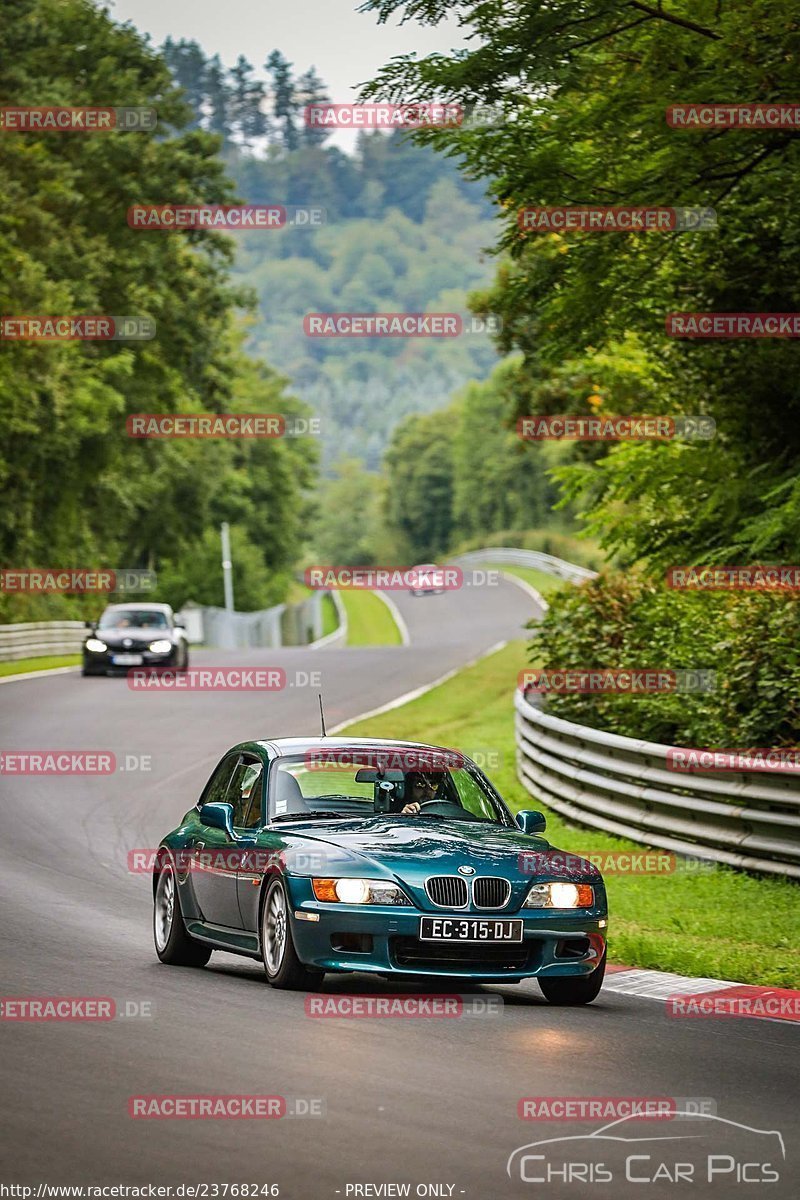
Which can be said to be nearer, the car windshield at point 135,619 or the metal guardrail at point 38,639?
the car windshield at point 135,619

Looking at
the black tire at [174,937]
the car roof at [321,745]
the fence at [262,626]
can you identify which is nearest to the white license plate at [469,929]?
the car roof at [321,745]

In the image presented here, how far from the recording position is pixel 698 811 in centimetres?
1559

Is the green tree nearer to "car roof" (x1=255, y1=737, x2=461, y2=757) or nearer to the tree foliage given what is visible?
the tree foliage

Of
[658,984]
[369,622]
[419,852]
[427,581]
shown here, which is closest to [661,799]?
[658,984]

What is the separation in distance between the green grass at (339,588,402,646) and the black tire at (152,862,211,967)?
213 ft

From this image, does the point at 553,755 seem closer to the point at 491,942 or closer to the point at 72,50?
the point at 491,942

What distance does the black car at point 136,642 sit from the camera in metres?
40.3

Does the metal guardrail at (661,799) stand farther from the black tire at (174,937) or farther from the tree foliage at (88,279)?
the tree foliage at (88,279)

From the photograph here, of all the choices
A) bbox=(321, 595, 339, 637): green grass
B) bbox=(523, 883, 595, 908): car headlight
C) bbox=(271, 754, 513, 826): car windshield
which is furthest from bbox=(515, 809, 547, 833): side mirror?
bbox=(321, 595, 339, 637): green grass

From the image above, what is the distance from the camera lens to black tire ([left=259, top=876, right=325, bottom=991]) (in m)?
9.91

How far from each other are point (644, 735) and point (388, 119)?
253 inches

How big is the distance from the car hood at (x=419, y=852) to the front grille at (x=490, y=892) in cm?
4

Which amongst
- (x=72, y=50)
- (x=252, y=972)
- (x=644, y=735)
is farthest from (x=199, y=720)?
(x=72, y=50)

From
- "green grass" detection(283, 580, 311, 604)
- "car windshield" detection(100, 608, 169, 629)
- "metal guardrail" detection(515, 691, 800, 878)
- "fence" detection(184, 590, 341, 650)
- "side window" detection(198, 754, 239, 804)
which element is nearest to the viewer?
"side window" detection(198, 754, 239, 804)
